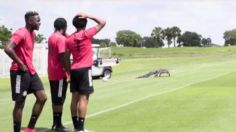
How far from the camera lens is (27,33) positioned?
32.1ft

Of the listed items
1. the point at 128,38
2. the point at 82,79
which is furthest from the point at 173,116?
the point at 128,38

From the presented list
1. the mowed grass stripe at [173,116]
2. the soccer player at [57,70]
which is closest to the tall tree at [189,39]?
the mowed grass stripe at [173,116]

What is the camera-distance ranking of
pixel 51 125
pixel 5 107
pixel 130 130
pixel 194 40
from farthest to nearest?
pixel 194 40 → pixel 5 107 → pixel 51 125 → pixel 130 130

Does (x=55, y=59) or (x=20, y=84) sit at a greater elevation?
(x=55, y=59)

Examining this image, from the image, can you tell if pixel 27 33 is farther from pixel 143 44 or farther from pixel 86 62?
pixel 143 44

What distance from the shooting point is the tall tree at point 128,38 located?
599 feet

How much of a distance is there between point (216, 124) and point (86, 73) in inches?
116

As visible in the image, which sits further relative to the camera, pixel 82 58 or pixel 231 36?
pixel 231 36

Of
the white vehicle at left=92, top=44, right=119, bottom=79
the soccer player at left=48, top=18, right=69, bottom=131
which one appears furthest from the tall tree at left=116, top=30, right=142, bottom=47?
the soccer player at left=48, top=18, right=69, bottom=131

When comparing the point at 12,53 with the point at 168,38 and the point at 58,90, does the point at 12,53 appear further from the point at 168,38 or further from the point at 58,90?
the point at 168,38

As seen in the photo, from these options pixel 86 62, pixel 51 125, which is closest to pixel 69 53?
pixel 86 62

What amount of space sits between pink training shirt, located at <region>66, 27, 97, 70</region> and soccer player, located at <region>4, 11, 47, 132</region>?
26.4 inches

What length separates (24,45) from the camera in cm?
977

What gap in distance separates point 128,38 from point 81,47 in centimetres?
17477
